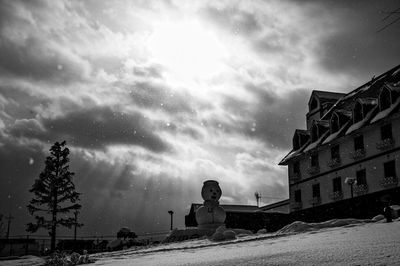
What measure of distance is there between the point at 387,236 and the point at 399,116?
70.2ft

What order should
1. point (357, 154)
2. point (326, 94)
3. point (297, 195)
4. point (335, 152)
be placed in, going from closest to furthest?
point (357, 154) < point (335, 152) < point (297, 195) < point (326, 94)

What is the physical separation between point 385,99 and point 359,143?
4323 millimetres

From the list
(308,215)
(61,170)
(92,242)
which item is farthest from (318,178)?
(61,170)

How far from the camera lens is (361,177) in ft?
99.2

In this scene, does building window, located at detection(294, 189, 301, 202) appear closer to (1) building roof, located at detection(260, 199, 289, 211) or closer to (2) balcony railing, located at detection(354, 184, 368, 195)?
(1) building roof, located at detection(260, 199, 289, 211)

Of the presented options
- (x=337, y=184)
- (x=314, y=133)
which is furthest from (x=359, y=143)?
(x=314, y=133)

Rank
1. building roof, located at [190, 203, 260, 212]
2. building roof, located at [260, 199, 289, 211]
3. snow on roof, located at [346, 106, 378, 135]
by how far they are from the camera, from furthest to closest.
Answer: building roof, located at [190, 203, 260, 212] < building roof, located at [260, 199, 289, 211] < snow on roof, located at [346, 106, 378, 135]

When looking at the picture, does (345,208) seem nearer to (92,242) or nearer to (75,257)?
(75,257)

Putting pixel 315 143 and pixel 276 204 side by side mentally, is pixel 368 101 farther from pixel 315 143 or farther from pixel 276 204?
pixel 276 204

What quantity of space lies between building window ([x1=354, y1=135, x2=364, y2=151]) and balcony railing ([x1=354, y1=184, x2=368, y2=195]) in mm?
2766

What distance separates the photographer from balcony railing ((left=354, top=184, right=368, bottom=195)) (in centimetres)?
2926

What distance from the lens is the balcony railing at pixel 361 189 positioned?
29259 mm

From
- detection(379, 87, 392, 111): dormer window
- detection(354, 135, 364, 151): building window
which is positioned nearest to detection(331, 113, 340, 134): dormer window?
detection(354, 135, 364, 151): building window

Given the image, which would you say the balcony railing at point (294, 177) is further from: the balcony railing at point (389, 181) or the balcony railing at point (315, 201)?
the balcony railing at point (389, 181)
